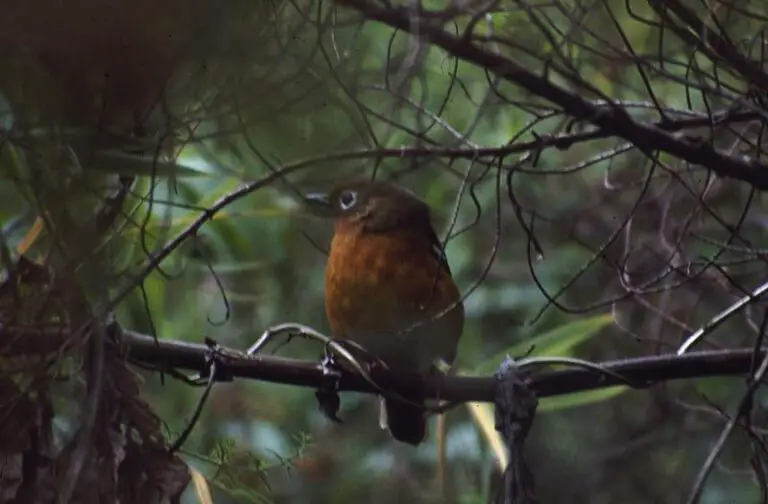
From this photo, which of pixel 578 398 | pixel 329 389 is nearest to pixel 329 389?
pixel 329 389

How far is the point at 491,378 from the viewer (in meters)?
0.94

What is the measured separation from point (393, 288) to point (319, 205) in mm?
275

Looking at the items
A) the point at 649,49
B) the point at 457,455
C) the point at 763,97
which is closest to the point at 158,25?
the point at 763,97

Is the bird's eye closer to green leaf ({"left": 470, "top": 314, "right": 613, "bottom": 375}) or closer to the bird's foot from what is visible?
the bird's foot

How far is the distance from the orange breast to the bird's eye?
0.17 meters

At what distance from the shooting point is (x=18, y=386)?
2.74ft

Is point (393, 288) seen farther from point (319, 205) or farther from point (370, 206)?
point (319, 205)

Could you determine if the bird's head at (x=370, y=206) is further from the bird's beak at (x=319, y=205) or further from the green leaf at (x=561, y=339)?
the green leaf at (x=561, y=339)

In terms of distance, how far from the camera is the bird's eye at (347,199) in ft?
3.54

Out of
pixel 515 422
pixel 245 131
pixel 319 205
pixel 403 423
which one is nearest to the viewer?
pixel 245 131

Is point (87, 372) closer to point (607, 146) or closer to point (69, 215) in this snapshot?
point (69, 215)

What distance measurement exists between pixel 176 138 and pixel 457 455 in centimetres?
96

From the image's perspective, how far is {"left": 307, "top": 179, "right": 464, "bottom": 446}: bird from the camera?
127 cm

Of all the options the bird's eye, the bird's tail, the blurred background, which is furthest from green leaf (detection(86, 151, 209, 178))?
the bird's tail
